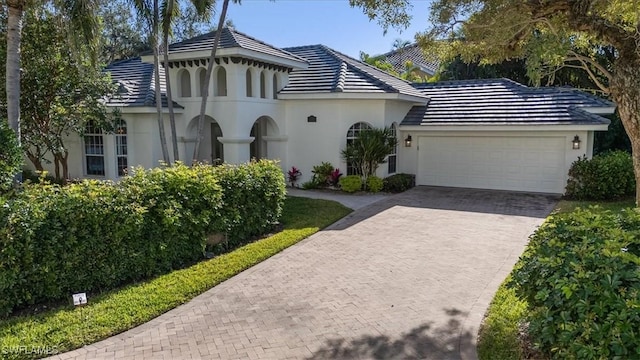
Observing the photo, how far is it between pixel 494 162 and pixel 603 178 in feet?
13.0

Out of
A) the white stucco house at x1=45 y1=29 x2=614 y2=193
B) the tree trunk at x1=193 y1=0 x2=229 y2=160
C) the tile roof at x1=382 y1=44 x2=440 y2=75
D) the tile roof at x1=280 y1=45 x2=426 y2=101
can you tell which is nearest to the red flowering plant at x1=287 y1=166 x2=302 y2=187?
the white stucco house at x1=45 y1=29 x2=614 y2=193

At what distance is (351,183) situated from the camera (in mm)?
16906

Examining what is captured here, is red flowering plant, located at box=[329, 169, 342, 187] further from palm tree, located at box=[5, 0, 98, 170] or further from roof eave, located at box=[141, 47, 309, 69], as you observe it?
palm tree, located at box=[5, 0, 98, 170]

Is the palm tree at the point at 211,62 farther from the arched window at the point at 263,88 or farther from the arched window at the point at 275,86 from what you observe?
the arched window at the point at 275,86

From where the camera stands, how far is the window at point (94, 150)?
1834cm

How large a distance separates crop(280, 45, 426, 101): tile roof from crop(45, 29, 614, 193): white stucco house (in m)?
0.06

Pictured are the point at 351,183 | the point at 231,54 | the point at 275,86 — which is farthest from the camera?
the point at 275,86

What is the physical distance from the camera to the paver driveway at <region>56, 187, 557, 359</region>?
5.71 meters

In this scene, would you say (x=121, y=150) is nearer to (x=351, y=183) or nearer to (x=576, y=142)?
(x=351, y=183)

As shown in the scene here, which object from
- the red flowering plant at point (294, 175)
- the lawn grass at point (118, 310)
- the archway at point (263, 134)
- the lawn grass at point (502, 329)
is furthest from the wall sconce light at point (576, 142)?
the lawn grass at point (118, 310)

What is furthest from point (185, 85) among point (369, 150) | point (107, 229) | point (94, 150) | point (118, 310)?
point (118, 310)

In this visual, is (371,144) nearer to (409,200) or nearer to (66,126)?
(409,200)

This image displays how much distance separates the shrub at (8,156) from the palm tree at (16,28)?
124 cm

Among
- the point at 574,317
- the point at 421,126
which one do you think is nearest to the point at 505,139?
the point at 421,126
